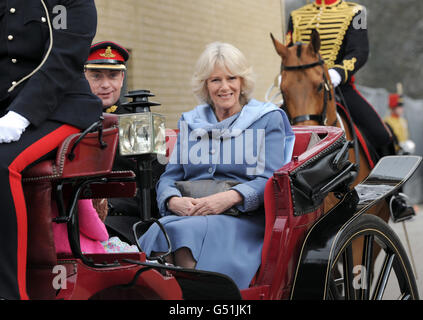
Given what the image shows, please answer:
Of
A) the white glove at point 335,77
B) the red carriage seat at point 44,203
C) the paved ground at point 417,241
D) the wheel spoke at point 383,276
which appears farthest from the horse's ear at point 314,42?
the red carriage seat at point 44,203

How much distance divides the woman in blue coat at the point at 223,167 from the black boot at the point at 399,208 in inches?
68.0

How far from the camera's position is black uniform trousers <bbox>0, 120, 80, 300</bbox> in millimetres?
1854

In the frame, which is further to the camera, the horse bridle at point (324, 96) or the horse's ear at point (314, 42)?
the horse's ear at point (314, 42)

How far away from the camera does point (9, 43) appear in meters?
2.21

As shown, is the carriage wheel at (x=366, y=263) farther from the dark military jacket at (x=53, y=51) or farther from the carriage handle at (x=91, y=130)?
the dark military jacket at (x=53, y=51)

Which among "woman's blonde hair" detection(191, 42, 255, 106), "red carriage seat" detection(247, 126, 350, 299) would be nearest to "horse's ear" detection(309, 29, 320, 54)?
"woman's blonde hair" detection(191, 42, 255, 106)

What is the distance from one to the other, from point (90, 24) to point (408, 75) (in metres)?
24.9

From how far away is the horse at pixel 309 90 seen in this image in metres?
4.52

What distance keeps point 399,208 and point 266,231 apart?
7.45 ft

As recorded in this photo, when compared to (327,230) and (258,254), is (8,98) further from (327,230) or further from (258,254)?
(327,230)

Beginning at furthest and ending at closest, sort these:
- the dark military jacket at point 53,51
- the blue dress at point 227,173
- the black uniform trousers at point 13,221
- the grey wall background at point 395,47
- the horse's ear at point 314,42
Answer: the grey wall background at point 395,47, the horse's ear at point 314,42, the blue dress at point 227,173, the dark military jacket at point 53,51, the black uniform trousers at point 13,221

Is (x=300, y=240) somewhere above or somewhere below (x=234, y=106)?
below
